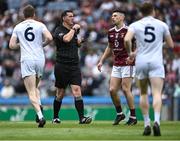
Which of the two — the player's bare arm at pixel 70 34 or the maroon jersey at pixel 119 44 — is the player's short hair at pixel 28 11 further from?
the maroon jersey at pixel 119 44

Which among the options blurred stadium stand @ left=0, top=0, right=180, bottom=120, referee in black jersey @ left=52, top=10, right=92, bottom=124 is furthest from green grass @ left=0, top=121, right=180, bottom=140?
blurred stadium stand @ left=0, top=0, right=180, bottom=120

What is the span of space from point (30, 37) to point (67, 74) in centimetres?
185

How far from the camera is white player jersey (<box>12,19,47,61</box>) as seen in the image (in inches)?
693

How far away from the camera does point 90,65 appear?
29906 mm

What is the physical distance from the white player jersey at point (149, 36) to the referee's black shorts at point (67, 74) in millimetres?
3967

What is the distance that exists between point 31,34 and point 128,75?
8.19 ft

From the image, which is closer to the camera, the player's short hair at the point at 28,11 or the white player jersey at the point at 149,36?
the white player jersey at the point at 149,36

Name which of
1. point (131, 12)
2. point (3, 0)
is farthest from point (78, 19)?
point (3, 0)

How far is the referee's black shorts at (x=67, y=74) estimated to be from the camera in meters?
19.1

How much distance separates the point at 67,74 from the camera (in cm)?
1912

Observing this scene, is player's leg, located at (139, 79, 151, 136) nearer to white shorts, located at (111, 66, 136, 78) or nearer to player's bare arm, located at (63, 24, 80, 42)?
white shorts, located at (111, 66, 136, 78)

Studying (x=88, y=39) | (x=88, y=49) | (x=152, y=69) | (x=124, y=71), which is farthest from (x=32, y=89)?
(x=88, y=39)

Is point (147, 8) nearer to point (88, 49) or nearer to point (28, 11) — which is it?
point (28, 11)

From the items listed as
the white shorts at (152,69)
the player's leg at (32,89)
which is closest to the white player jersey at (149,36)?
the white shorts at (152,69)
